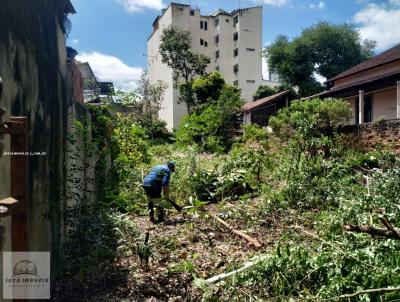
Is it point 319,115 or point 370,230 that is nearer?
point 370,230

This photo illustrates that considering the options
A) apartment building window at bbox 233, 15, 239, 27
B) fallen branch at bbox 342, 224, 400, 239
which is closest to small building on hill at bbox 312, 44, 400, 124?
fallen branch at bbox 342, 224, 400, 239

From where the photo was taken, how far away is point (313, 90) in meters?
32.0

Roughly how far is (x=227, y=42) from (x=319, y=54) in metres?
13.5

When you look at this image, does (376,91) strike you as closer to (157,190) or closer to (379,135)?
(379,135)

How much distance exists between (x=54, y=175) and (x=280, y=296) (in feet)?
9.93

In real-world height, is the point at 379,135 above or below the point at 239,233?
above

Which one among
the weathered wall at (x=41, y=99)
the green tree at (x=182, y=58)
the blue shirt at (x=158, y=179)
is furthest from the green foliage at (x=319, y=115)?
the green tree at (x=182, y=58)

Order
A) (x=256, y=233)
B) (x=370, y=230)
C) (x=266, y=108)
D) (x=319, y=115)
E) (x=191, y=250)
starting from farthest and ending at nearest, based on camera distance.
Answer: (x=266, y=108), (x=319, y=115), (x=256, y=233), (x=191, y=250), (x=370, y=230)

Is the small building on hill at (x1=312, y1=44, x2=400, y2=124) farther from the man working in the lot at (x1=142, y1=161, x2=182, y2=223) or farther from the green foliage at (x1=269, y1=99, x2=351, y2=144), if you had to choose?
the man working in the lot at (x1=142, y1=161, x2=182, y2=223)

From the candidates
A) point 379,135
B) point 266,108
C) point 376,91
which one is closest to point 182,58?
point 266,108

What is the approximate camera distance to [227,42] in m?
42.9

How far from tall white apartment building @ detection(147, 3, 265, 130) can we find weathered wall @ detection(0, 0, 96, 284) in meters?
35.0

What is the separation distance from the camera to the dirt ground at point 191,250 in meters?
4.22

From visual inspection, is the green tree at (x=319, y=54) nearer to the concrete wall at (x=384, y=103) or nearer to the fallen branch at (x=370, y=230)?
the concrete wall at (x=384, y=103)
